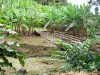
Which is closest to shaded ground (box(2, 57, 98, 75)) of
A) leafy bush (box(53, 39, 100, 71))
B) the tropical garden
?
the tropical garden

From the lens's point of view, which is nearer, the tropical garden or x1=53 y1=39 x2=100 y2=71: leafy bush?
the tropical garden

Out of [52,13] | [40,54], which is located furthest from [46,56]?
[52,13]

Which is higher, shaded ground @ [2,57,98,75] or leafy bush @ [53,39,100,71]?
leafy bush @ [53,39,100,71]

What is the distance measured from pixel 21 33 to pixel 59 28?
5.30ft

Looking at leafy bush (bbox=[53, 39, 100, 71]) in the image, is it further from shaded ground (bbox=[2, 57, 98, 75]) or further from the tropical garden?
shaded ground (bbox=[2, 57, 98, 75])

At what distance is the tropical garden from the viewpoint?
445 centimetres

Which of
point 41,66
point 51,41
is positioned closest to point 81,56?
point 41,66

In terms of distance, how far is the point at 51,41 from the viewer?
8.70m

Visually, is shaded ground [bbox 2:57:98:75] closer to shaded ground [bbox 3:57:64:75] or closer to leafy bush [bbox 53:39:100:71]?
shaded ground [bbox 3:57:64:75]

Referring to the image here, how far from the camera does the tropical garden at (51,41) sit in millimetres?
4447

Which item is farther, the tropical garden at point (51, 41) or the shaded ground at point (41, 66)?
the shaded ground at point (41, 66)

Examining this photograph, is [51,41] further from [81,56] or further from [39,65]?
[81,56]

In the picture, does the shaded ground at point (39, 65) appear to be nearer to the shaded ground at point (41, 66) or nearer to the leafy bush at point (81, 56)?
the shaded ground at point (41, 66)

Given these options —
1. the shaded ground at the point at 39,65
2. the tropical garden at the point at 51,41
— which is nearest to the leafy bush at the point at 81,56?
the tropical garden at the point at 51,41
